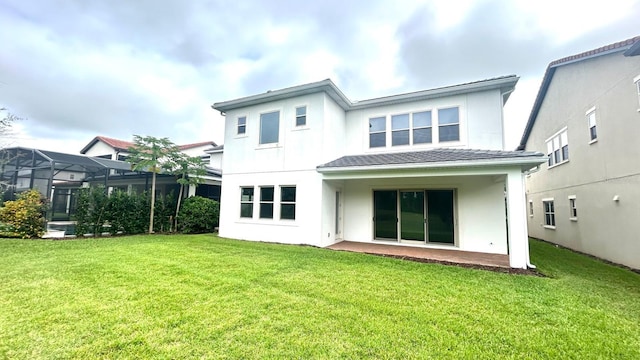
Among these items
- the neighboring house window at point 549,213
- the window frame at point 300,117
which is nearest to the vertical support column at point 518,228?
the window frame at point 300,117

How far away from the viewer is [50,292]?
15.5 feet

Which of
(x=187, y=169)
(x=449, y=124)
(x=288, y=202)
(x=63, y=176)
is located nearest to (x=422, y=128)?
(x=449, y=124)

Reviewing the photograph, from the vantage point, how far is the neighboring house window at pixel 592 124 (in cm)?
978

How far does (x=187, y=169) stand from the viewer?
1344 cm

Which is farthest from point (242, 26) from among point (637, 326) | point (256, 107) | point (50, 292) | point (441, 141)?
point (637, 326)

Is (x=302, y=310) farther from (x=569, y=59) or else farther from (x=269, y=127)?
(x=569, y=59)

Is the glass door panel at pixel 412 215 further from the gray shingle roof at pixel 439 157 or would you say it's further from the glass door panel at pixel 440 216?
the gray shingle roof at pixel 439 157

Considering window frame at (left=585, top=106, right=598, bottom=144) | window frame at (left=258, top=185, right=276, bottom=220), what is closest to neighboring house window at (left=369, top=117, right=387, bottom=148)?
window frame at (left=258, top=185, right=276, bottom=220)

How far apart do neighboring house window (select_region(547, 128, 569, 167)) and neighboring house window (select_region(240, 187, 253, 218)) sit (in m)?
14.7

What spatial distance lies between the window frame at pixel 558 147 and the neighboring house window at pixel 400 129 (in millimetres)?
7967

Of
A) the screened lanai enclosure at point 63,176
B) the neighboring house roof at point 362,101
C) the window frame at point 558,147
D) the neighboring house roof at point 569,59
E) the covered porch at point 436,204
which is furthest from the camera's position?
the screened lanai enclosure at point 63,176

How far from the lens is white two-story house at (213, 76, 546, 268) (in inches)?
367

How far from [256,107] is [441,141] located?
310 inches

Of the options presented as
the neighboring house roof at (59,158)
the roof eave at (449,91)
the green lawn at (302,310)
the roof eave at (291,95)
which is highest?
the roof eave at (291,95)
